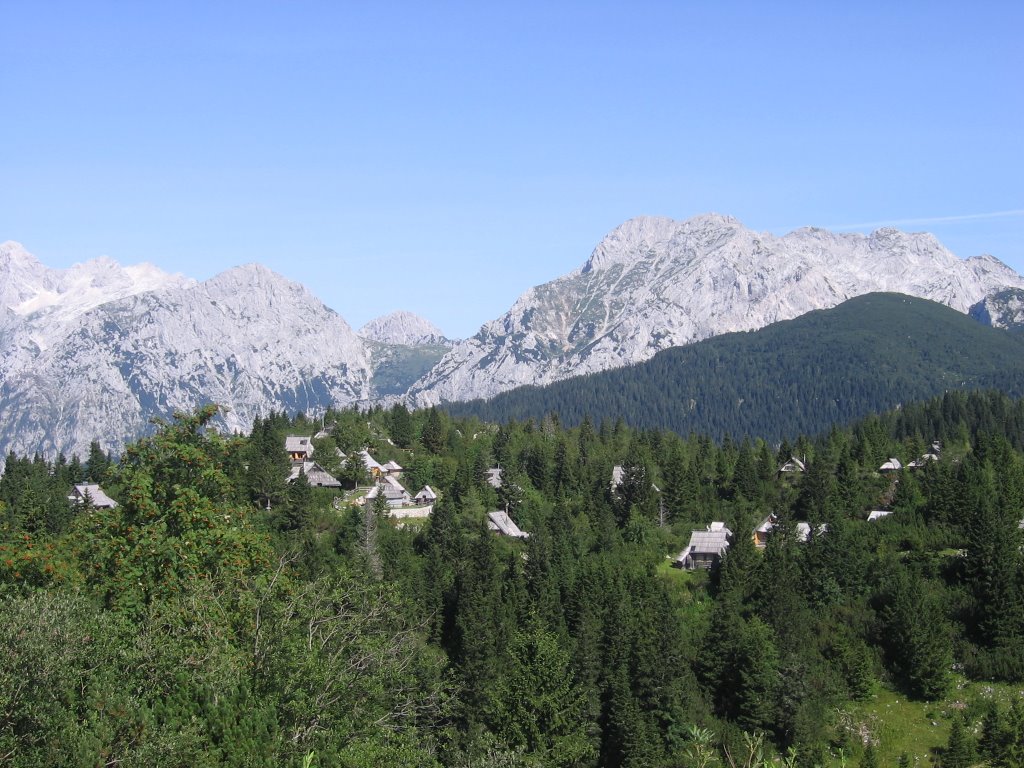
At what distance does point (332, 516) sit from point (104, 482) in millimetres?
48144

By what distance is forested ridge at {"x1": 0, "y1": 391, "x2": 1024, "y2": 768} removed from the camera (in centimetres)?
2708

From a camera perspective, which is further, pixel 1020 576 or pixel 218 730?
pixel 1020 576

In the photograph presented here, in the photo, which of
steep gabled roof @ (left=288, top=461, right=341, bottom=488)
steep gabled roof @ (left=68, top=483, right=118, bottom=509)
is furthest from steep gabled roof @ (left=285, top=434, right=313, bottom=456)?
steep gabled roof @ (left=68, top=483, right=118, bottom=509)

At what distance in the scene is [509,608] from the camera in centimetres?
7119

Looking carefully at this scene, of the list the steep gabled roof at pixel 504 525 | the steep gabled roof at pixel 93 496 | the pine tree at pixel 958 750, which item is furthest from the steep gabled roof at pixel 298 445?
the pine tree at pixel 958 750

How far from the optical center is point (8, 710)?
23625 millimetres

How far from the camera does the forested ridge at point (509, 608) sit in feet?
88.8

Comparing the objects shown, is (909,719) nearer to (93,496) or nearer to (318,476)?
(318,476)

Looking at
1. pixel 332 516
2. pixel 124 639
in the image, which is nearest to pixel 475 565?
pixel 332 516

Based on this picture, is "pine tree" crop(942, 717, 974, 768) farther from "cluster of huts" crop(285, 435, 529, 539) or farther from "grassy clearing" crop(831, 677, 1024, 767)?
"cluster of huts" crop(285, 435, 529, 539)

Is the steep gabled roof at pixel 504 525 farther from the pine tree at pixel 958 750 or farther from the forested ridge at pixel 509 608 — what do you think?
the pine tree at pixel 958 750

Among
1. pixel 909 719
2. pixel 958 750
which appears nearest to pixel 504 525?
pixel 909 719

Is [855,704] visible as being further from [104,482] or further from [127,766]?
[127,766]

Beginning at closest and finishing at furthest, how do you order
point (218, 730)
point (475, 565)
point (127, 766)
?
point (127, 766), point (218, 730), point (475, 565)
